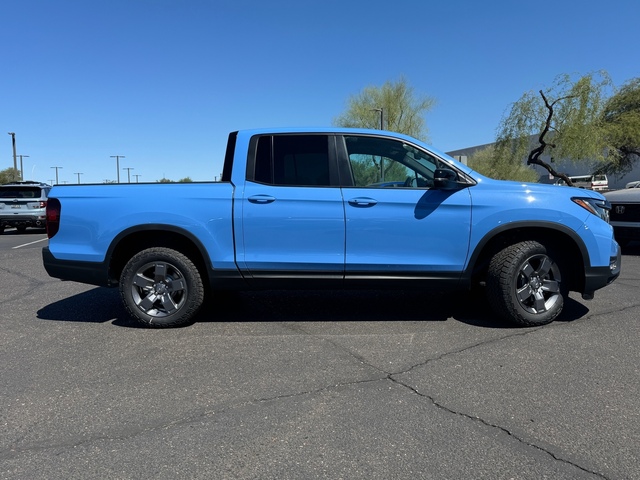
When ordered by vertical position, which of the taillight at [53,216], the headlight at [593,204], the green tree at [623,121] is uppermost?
the green tree at [623,121]

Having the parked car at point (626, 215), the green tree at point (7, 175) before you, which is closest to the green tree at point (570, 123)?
the parked car at point (626, 215)

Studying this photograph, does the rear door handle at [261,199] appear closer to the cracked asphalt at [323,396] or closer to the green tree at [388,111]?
the cracked asphalt at [323,396]

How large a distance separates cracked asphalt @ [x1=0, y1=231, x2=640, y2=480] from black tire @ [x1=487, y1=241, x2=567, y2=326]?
0.17 metres

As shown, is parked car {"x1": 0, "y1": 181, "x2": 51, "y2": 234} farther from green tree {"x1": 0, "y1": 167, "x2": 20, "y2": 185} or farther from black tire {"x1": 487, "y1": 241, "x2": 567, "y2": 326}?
green tree {"x1": 0, "y1": 167, "x2": 20, "y2": 185}

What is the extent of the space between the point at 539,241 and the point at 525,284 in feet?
1.46

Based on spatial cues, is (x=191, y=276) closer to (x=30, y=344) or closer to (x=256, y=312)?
(x=256, y=312)

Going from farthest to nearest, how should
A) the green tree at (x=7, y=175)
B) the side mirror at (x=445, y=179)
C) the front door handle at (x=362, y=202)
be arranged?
the green tree at (x=7, y=175) < the front door handle at (x=362, y=202) < the side mirror at (x=445, y=179)

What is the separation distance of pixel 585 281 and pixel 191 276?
148 inches

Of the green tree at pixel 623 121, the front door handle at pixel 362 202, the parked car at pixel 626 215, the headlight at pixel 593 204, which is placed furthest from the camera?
the green tree at pixel 623 121

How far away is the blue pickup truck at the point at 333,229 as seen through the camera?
432 centimetres

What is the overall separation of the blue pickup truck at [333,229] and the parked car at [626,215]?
549 cm

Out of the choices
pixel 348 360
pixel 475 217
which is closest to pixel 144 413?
pixel 348 360

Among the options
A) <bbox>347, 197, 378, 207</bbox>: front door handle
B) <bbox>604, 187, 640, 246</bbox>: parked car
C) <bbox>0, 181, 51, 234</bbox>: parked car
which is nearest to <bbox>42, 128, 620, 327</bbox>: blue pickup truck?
<bbox>347, 197, 378, 207</bbox>: front door handle

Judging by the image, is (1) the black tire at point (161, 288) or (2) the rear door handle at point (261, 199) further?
(1) the black tire at point (161, 288)
